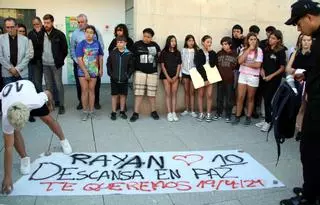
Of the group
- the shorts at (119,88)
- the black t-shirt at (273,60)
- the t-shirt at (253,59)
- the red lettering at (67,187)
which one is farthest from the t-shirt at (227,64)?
the red lettering at (67,187)

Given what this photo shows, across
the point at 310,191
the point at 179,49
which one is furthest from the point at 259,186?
the point at 179,49

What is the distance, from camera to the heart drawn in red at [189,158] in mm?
5082

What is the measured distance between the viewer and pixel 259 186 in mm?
4359

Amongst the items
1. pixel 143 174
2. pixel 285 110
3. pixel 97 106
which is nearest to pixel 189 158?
pixel 143 174

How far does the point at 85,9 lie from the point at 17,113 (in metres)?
7.23

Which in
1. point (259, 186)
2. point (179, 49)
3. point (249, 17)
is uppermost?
point (249, 17)

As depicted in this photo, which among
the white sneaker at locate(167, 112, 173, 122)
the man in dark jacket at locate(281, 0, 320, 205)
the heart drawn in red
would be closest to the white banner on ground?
the heart drawn in red

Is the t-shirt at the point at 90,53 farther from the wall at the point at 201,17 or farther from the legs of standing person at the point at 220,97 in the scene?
the legs of standing person at the point at 220,97

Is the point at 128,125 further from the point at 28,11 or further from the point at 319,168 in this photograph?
the point at 28,11

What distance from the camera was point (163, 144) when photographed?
580 centimetres

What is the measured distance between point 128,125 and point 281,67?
10.1 ft

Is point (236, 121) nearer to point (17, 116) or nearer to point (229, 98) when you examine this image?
point (229, 98)

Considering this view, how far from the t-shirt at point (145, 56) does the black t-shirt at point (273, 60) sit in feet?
7.08

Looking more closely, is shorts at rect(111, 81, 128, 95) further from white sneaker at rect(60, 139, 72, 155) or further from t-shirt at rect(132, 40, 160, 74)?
white sneaker at rect(60, 139, 72, 155)
